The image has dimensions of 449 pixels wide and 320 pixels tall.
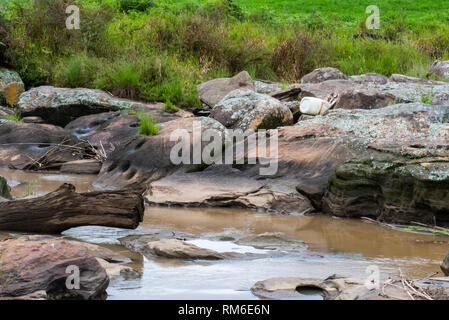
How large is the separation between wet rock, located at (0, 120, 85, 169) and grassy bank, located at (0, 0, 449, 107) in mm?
2341

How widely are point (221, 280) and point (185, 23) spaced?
39.1 feet

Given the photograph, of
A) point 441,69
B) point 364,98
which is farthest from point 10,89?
point 441,69

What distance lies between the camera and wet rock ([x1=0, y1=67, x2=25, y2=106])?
40.6ft

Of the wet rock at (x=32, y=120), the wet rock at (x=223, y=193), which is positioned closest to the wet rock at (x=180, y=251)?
the wet rock at (x=223, y=193)

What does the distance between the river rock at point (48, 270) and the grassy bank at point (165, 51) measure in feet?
26.7

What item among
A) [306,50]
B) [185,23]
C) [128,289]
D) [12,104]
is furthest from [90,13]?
[128,289]

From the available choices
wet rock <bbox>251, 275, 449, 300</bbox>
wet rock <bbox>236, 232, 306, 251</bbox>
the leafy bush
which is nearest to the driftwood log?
wet rock <bbox>236, 232, 306, 251</bbox>

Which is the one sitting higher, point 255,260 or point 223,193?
point 255,260

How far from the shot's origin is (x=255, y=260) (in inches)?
195

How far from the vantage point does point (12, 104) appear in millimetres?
12359

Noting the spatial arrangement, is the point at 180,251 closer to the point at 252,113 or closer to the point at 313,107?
the point at 252,113

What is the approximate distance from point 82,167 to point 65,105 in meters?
2.24

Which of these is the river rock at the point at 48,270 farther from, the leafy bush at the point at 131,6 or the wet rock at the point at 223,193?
the leafy bush at the point at 131,6

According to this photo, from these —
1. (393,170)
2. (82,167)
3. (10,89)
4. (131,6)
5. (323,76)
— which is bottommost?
(82,167)
